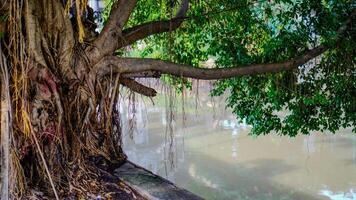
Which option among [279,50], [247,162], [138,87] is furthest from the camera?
[247,162]

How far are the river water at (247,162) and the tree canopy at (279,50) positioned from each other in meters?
2.27

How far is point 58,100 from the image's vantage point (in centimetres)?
262

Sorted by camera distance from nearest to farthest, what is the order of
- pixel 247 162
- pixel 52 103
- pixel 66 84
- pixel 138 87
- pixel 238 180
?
pixel 52 103 < pixel 66 84 < pixel 138 87 < pixel 238 180 < pixel 247 162

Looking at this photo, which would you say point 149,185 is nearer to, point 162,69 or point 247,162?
point 162,69

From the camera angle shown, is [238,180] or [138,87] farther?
[238,180]

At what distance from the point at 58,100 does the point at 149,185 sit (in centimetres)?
86

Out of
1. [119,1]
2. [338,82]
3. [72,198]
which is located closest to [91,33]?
[119,1]

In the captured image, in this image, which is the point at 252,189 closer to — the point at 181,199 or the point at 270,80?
the point at 270,80

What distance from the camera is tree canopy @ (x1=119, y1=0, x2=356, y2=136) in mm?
3471

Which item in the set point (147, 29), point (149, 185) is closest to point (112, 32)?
point (147, 29)

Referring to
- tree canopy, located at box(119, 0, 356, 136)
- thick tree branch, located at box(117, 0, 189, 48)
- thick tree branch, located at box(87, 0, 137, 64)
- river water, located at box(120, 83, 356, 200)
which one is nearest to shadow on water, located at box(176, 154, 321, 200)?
river water, located at box(120, 83, 356, 200)

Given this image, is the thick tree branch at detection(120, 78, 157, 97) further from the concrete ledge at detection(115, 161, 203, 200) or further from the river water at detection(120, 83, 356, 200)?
the river water at detection(120, 83, 356, 200)

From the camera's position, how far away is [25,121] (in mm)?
2369

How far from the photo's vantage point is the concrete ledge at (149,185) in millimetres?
2670
